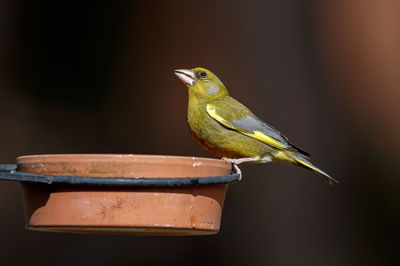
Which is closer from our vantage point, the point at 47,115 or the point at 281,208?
the point at 281,208

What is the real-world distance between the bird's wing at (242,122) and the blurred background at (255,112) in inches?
72.5

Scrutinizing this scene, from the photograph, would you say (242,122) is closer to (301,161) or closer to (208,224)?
(301,161)

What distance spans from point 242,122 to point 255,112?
211cm

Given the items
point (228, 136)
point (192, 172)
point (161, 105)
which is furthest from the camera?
point (161, 105)

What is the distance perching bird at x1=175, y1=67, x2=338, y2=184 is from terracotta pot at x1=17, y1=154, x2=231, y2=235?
61.6 inches

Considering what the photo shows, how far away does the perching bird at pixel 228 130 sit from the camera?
14.5 feet

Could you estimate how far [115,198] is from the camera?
2533 millimetres

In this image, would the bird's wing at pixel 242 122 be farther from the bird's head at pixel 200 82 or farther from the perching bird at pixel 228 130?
the bird's head at pixel 200 82

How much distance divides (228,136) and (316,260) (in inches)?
102

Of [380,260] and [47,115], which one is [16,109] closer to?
[47,115]

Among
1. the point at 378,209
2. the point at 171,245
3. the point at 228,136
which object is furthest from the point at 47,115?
the point at 378,209

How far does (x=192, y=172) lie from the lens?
2.69 m

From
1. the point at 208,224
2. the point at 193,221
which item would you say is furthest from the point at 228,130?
the point at 193,221

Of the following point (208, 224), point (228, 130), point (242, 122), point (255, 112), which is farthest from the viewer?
point (255, 112)
